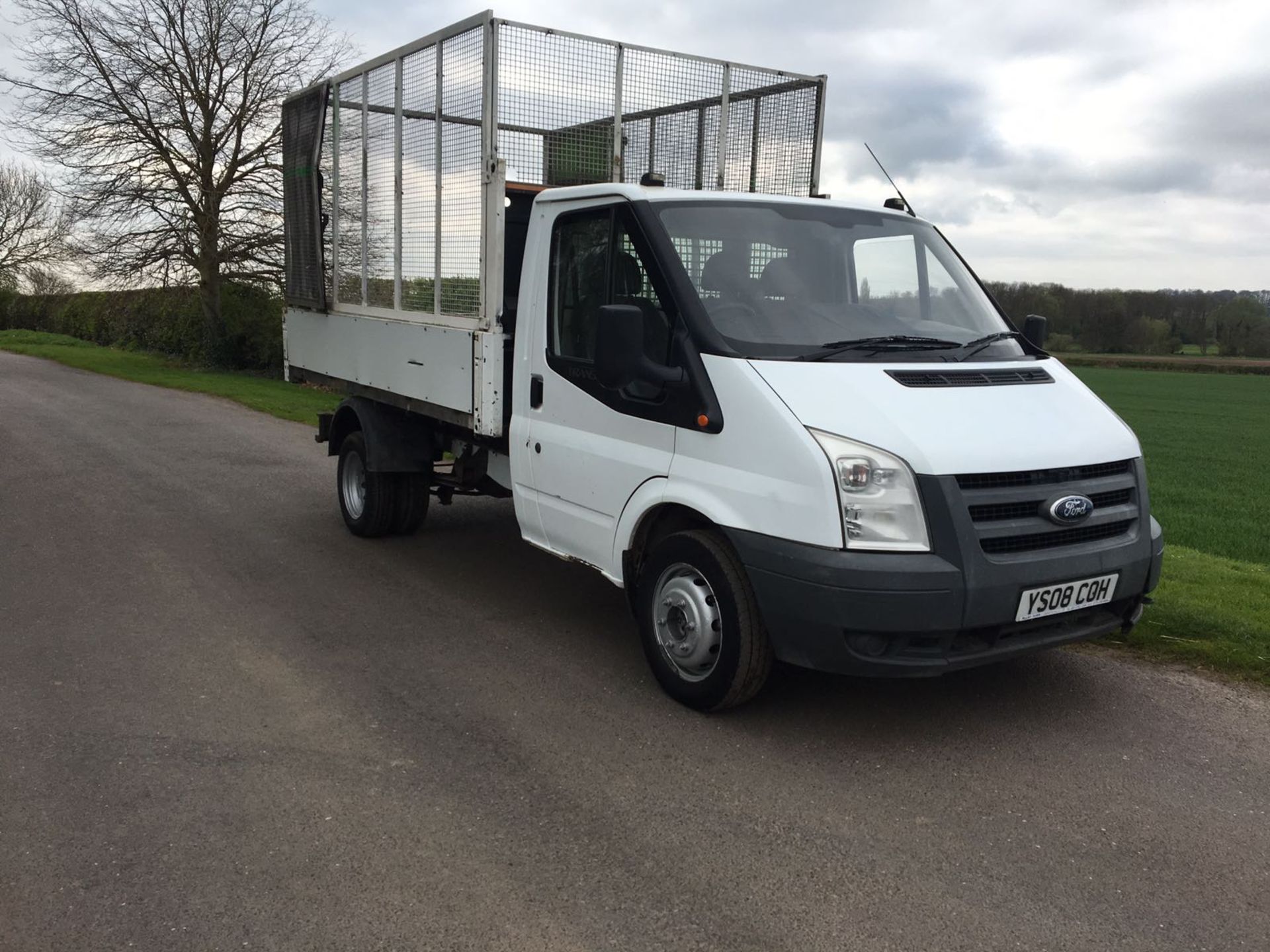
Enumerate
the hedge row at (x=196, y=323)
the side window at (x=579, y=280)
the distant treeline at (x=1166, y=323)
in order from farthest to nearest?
1. the distant treeline at (x=1166, y=323)
2. the hedge row at (x=196, y=323)
3. the side window at (x=579, y=280)

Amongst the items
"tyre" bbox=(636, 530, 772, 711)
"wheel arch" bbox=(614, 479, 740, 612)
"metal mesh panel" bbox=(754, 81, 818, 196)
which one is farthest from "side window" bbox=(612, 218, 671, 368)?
"metal mesh panel" bbox=(754, 81, 818, 196)

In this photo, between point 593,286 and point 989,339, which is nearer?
point 989,339

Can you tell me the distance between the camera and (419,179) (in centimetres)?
664

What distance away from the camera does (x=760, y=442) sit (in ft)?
13.7

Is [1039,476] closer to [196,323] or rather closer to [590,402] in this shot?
[590,402]

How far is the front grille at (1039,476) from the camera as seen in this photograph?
13.3 ft

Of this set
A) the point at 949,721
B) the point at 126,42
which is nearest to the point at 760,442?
the point at 949,721

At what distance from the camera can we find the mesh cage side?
25.9 feet

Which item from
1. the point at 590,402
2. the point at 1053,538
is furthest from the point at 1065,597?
the point at 590,402

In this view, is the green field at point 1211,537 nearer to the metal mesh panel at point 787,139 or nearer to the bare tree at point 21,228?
the metal mesh panel at point 787,139

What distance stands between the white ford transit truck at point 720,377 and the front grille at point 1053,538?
0.01 metres

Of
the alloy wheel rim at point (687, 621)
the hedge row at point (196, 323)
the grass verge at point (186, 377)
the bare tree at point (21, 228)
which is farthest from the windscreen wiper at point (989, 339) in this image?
the bare tree at point (21, 228)

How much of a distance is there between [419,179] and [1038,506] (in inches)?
170

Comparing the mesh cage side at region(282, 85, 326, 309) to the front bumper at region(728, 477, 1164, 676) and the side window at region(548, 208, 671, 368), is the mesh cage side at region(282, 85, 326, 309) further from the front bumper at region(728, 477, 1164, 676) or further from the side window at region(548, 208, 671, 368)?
the front bumper at region(728, 477, 1164, 676)
